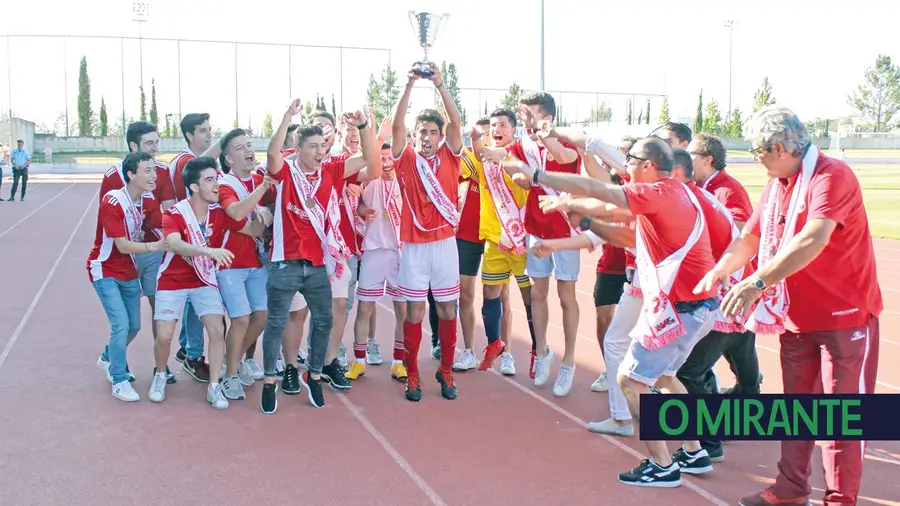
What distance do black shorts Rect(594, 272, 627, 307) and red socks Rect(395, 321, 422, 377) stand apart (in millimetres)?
1325

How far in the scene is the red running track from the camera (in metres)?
4.31

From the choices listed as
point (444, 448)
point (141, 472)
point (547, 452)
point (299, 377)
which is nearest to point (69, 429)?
point (141, 472)

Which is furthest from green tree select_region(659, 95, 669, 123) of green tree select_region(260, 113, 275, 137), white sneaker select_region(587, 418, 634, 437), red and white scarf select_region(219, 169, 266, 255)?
white sneaker select_region(587, 418, 634, 437)

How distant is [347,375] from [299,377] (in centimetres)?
38

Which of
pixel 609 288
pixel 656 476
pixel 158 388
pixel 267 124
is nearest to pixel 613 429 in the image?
pixel 656 476

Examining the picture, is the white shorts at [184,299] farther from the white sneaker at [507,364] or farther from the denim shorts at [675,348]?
the denim shorts at [675,348]

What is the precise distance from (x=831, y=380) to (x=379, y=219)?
3691mm

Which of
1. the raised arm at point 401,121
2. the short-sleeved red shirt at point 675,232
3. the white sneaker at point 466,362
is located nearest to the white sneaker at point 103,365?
the white sneaker at point 466,362

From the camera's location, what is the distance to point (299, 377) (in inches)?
256

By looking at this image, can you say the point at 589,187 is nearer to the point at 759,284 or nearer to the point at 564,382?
the point at 759,284

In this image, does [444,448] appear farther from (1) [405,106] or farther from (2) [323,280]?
(1) [405,106]

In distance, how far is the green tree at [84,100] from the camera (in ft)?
239

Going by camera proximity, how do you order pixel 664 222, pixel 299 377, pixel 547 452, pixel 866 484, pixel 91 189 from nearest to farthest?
1. pixel 664 222
2. pixel 866 484
3. pixel 547 452
4. pixel 299 377
5. pixel 91 189

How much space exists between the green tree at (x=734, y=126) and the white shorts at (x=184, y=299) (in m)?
71.4
